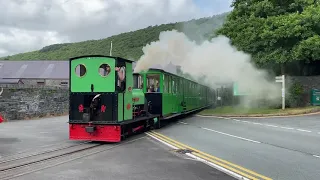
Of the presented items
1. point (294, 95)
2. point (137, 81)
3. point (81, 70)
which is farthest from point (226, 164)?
point (294, 95)

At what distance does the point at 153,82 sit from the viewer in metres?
17.8

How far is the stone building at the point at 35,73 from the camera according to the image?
53.8m

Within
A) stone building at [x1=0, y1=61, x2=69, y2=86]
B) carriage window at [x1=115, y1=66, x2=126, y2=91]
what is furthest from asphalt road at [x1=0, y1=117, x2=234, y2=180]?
stone building at [x1=0, y1=61, x2=69, y2=86]

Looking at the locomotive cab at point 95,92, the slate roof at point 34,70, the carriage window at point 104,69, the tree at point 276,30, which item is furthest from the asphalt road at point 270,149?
the slate roof at point 34,70

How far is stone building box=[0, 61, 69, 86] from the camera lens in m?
53.8

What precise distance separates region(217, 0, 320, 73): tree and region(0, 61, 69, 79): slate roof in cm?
3124

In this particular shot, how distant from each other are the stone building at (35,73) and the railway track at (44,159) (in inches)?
1662

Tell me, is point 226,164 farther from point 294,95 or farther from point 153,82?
point 294,95

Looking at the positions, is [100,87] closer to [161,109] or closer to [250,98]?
[161,109]

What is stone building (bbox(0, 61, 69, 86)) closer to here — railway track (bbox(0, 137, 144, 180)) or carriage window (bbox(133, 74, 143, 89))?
carriage window (bbox(133, 74, 143, 89))

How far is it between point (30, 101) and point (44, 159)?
52.7ft

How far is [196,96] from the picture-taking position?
2791 cm

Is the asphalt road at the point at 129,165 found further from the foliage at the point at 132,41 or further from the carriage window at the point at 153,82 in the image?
the foliage at the point at 132,41

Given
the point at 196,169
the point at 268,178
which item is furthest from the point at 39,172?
the point at 268,178
